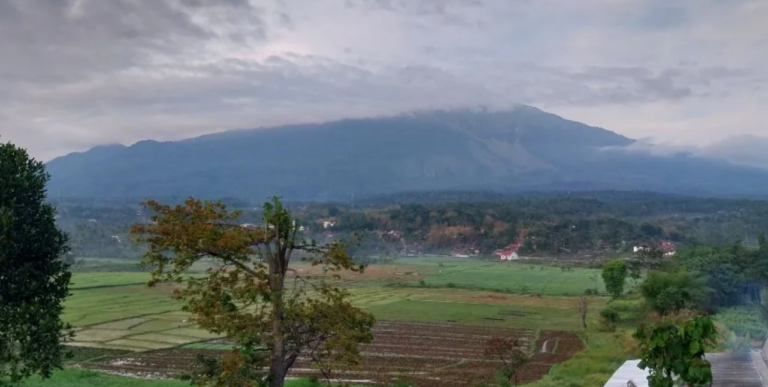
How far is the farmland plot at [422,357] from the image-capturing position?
23.8 meters

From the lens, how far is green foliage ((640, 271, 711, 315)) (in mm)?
29297

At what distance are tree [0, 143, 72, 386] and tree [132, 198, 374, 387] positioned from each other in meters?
2.87

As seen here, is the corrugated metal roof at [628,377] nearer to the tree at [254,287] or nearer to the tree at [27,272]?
the tree at [254,287]

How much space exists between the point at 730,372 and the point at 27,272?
13955 millimetres

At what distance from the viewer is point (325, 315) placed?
11.0 m

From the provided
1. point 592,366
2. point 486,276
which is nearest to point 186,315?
point 592,366

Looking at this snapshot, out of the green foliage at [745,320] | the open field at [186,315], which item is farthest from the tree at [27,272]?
the green foliage at [745,320]

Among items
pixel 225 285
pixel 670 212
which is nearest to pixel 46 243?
pixel 225 285

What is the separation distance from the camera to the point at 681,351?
34.6 ft

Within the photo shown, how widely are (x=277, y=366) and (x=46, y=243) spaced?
5160 mm

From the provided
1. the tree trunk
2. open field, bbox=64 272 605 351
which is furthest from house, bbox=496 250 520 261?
the tree trunk

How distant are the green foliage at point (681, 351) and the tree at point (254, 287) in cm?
430

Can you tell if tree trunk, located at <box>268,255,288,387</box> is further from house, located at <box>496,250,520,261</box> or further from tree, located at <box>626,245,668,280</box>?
house, located at <box>496,250,520,261</box>

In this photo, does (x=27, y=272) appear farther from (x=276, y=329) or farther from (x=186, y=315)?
(x=186, y=315)
